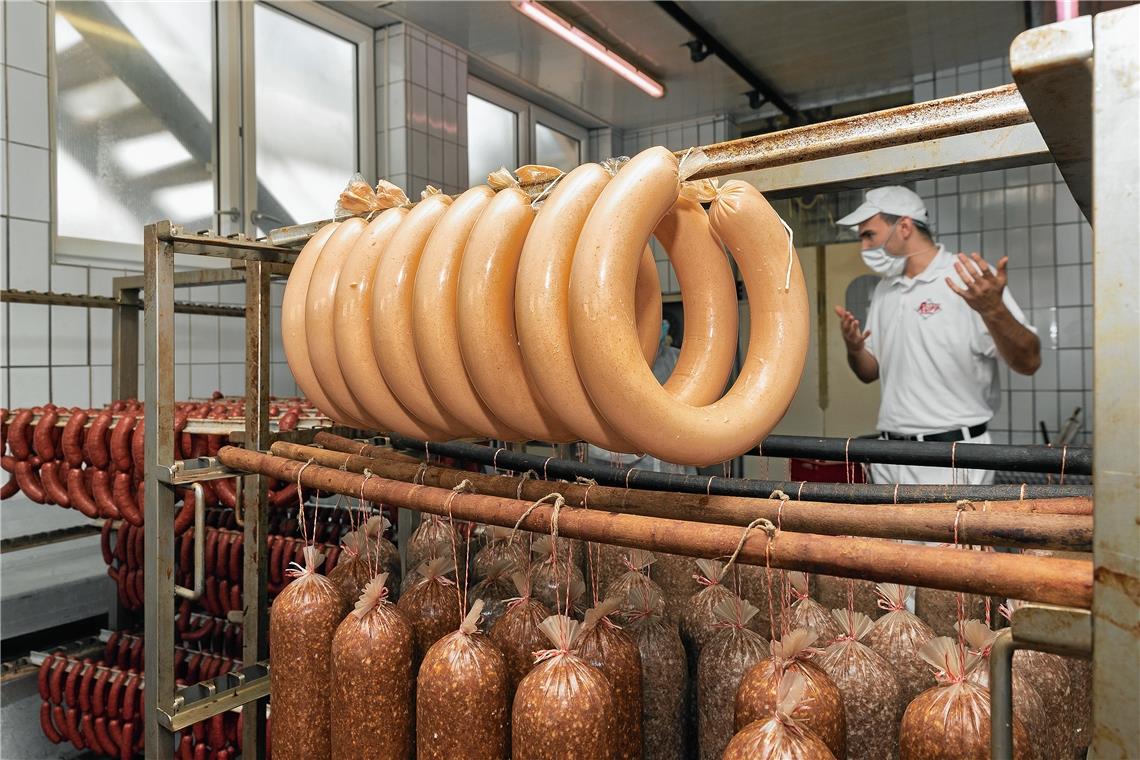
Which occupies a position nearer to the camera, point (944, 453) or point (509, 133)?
point (944, 453)

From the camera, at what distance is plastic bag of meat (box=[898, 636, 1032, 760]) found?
737 millimetres

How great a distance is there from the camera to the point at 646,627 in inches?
43.9

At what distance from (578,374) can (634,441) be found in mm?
99

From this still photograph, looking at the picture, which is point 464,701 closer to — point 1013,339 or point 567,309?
point 567,309

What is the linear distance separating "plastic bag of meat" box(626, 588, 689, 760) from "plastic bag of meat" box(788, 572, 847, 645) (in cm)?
18

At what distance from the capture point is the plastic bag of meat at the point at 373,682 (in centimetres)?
107

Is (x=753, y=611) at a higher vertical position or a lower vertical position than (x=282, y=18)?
lower

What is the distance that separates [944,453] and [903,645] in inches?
14.1

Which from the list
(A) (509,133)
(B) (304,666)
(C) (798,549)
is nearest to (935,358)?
(C) (798,549)

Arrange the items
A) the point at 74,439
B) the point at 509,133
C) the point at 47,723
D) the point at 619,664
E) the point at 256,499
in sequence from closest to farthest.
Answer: the point at 619,664 < the point at 256,499 < the point at 74,439 < the point at 47,723 < the point at 509,133

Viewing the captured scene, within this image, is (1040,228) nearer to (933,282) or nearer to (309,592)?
(933,282)

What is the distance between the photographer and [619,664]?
3.19 ft

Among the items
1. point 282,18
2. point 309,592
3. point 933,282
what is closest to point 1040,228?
point 933,282

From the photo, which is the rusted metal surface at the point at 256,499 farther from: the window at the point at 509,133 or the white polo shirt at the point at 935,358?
the window at the point at 509,133
